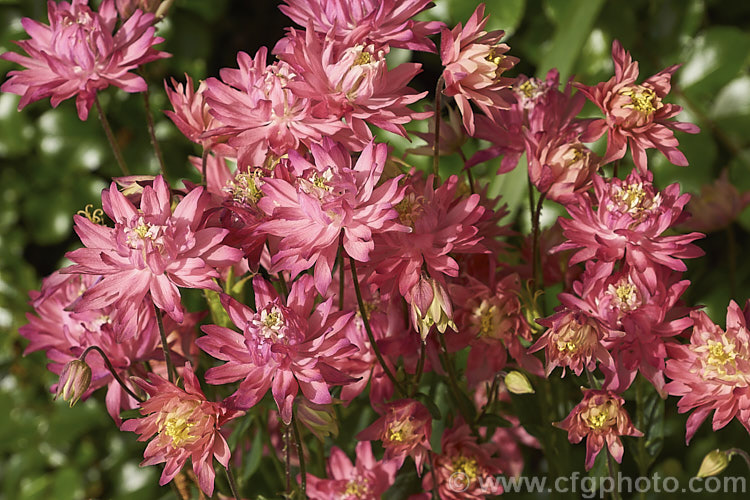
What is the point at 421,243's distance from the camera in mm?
482

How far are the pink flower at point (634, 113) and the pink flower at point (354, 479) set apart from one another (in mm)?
279

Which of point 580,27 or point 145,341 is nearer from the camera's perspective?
point 145,341

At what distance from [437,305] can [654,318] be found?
5.7 inches

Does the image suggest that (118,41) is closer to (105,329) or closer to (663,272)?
(105,329)

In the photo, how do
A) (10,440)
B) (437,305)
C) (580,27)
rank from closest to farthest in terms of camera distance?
(437,305), (580,27), (10,440)

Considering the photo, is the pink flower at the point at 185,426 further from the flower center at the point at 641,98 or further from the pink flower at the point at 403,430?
the flower center at the point at 641,98

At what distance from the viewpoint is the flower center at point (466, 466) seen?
0.57 metres

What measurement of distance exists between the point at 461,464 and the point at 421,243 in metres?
0.19

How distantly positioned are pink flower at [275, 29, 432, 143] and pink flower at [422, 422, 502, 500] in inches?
9.2

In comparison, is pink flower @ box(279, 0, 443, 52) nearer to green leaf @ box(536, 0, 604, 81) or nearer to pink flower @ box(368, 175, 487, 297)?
pink flower @ box(368, 175, 487, 297)

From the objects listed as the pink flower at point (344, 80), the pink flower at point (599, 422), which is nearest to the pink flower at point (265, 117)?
the pink flower at point (344, 80)

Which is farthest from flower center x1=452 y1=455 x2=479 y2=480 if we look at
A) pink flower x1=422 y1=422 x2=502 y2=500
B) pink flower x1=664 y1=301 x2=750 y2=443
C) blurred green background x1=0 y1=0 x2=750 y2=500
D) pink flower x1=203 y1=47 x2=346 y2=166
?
blurred green background x1=0 y1=0 x2=750 y2=500

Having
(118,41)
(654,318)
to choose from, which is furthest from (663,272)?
(118,41)

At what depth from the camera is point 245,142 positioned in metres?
0.51
